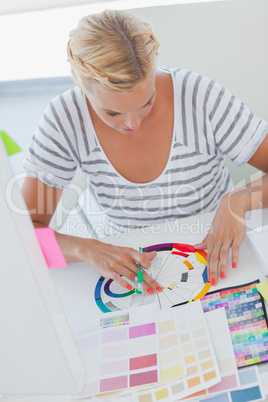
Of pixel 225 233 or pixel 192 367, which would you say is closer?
pixel 192 367

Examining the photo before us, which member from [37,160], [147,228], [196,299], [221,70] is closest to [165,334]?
[196,299]

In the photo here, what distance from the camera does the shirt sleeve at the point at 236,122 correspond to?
122cm

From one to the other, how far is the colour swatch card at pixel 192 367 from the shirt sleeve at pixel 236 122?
18.3 inches

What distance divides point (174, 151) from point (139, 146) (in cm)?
9

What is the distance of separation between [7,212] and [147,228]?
72cm

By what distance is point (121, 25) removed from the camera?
106cm

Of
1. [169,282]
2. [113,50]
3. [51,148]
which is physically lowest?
[169,282]

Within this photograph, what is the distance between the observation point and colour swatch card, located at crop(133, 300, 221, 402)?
0.86 m

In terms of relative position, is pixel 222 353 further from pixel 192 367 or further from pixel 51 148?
pixel 51 148

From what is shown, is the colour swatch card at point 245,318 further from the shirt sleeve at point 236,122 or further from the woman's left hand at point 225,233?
the shirt sleeve at point 236,122

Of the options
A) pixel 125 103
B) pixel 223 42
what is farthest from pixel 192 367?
pixel 223 42

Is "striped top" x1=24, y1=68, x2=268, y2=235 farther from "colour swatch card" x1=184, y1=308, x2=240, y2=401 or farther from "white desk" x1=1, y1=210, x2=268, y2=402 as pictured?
"colour swatch card" x1=184, y1=308, x2=240, y2=401

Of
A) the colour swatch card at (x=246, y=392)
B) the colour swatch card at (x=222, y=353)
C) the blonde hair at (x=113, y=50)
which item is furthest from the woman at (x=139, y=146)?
the colour swatch card at (x=246, y=392)

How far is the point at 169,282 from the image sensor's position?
112cm
